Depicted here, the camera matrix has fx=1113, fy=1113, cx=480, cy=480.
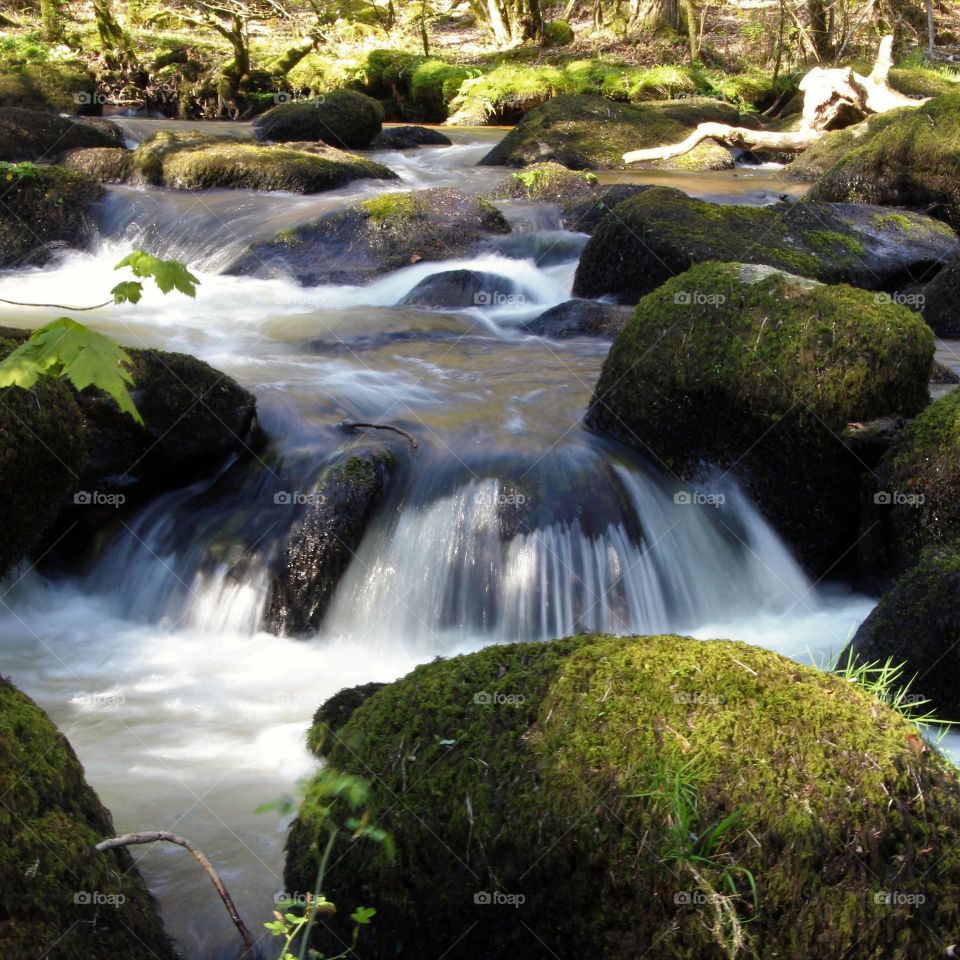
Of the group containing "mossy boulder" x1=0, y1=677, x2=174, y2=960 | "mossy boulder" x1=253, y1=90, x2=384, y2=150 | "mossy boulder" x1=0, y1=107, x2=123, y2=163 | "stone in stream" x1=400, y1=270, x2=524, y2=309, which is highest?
"mossy boulder" x1=0, y1=107, x2=123, y2=163

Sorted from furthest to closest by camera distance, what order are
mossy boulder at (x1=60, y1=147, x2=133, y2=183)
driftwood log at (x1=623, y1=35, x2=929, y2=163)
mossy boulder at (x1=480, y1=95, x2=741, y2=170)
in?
1. mossy boulder at (x1=480, y1=95, x2=741, y2=170)
2. driftwood log at (x1=623, y1=35, x2=929, y2=163)
3. mossy boulder at (x1=60, y1=147, x2=133, y2=183)

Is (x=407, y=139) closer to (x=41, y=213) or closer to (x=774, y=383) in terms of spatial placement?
(x=41, y=213)

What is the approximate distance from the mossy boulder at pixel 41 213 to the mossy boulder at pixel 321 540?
6.98 metres

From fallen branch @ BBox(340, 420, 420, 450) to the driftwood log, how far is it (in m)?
9.54

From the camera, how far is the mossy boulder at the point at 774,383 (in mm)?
5953

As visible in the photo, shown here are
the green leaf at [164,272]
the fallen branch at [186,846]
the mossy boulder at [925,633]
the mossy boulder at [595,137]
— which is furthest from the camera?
the mossy boulder at [595,137]

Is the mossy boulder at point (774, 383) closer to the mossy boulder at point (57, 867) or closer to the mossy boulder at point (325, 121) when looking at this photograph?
the mossy boulder at point (57, 867)

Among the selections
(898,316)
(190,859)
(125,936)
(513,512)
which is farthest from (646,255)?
(125,936)

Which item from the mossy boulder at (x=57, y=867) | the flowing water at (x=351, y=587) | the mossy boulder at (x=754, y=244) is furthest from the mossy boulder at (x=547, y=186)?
the mossy boulder at (x=57, y=867)

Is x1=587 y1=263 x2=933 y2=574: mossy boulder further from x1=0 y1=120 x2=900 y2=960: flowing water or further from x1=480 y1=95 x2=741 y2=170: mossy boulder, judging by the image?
x1=480 y1=95 x2=741 y2=170: mossy boulder

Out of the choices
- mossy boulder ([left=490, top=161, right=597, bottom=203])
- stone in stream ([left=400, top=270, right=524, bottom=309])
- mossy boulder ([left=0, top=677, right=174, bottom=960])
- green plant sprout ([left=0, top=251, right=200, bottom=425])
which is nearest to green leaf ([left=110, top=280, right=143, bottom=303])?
green plant sprout ([left=0, top=251, right=200, bottom=425])

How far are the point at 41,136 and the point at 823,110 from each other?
417 inches

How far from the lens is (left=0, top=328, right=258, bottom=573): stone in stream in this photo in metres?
5.07

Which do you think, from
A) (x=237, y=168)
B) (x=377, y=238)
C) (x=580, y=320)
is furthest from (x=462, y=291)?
(x=237, y=168)
